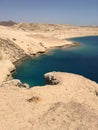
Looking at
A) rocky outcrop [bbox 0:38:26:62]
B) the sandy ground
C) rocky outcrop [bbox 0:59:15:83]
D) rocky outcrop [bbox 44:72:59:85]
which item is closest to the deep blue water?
rocky outcrop [bbox 0:59:15:83]

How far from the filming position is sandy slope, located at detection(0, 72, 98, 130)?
1886cm

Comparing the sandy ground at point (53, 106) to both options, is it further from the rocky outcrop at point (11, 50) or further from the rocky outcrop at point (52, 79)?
the rocky outcrop at point (11, 50)

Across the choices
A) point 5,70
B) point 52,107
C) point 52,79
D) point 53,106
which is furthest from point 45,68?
point 52,107

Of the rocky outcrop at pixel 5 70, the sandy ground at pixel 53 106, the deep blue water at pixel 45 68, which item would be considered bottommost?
the deep blue water at pixel 45 68

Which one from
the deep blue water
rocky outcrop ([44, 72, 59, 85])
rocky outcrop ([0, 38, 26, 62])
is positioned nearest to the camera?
rocky outcrop ([44, 72, 59, 85])

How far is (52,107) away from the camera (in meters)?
21.8

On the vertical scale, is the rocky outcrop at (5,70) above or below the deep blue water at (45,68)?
above

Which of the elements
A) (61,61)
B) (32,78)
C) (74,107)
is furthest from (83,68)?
(74,107)

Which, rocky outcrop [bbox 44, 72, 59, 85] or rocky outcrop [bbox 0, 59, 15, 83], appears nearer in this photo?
rocky outcrop [bbox 44, 72, 59, 85]

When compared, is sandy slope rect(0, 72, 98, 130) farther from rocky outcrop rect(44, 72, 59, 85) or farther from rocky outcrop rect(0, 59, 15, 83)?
rocky outcrop rect(0, 59, 15, 83)

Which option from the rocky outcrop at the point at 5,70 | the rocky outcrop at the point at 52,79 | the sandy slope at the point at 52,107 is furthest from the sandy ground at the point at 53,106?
the rocky outcrop at the point at 5,70

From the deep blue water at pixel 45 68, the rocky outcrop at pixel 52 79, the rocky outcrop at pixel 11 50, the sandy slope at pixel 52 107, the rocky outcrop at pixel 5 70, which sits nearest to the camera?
the sandy slope at pixel 52 107

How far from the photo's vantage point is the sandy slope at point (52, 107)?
18.9 m

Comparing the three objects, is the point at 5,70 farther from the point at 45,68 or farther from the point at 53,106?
the point at 53,106
